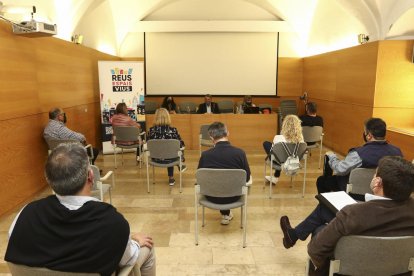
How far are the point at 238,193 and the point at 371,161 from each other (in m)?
1.33

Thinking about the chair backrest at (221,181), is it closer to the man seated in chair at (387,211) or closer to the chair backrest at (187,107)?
the man seated in chair at (387,211)

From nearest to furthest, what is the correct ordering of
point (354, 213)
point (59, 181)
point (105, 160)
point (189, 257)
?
point (59, 181) → point (354, 213) → point (189, 257) → point (105, 160)

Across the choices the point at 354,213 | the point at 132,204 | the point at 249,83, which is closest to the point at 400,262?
the point at 354,213

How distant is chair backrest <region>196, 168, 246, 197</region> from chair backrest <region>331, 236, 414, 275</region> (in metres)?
1.35

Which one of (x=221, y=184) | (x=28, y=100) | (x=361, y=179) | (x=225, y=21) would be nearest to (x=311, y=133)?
(x=361, y=179)

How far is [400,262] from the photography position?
1724 mm

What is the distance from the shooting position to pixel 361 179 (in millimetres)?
3012

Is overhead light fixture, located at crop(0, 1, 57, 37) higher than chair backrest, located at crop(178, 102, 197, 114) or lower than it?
higher

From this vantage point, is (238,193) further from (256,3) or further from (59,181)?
(256,3)

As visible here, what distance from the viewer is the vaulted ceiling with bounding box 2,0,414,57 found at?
26.2ft

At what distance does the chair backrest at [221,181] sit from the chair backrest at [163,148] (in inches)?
62.0

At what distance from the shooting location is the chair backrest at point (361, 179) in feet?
9.79

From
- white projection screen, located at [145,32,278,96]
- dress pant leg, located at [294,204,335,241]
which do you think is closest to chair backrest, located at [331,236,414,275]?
dress pant leg, located at [294,204,335,241]

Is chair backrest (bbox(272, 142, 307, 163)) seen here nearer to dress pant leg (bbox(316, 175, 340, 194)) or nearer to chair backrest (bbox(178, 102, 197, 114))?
dress pant leg (bbox(316, 175, 340, 194))
